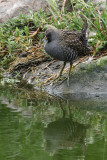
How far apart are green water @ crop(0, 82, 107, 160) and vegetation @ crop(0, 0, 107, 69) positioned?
209cm

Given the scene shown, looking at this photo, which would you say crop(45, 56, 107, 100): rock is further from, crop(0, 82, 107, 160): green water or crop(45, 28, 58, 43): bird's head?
crop(45, 28, 58, 43): bird's head

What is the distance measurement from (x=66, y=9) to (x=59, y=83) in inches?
135

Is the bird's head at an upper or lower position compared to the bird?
upper

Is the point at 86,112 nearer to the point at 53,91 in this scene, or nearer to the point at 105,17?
the point at 53,91

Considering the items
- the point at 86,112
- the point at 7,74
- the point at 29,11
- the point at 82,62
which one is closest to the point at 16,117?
the point at 86,112

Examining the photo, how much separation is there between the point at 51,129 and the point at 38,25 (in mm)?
4813

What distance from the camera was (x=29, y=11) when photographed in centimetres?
1004

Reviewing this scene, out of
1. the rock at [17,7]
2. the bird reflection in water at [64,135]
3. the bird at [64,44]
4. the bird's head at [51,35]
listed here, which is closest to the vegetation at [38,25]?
the rock at [17,7]

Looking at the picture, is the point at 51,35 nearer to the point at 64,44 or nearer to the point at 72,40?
the point at 64,44

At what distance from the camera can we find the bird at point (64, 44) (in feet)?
22.7

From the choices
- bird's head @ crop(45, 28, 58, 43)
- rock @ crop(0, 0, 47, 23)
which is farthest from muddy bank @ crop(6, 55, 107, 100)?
rock @ crop(0, 0, 47, 23)

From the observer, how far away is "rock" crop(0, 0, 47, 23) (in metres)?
10.7

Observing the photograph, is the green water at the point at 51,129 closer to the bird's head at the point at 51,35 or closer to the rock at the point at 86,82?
the rock at the point at 86,82

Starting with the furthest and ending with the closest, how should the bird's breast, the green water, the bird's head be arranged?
the bird's head
the bird's breast
the green water
